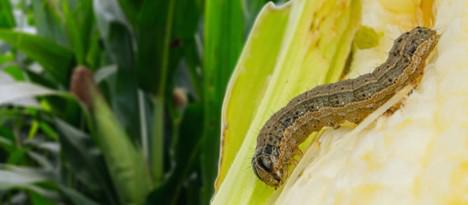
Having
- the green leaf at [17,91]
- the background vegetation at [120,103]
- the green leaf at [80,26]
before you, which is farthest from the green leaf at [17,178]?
the green leaf at [80,26]

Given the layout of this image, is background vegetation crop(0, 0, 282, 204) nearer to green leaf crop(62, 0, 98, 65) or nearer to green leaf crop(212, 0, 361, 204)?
green leaf crop(62, 0, 98, 65)

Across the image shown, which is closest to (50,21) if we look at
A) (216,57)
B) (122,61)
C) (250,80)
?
(122,61)

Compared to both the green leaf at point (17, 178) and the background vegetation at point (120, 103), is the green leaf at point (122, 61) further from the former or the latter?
the green leaf at point (17, 178)

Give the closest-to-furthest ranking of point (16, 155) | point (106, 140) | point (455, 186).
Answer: point (455, 186), point (106, 140), point (16, 155)

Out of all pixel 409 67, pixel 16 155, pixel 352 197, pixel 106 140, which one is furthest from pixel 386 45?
pixel 16 155

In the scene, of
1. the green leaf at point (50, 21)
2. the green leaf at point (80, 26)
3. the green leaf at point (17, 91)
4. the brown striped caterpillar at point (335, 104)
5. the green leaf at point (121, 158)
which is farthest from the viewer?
the green leaf at point (50, 21)

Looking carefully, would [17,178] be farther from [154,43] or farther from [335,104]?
[335,104]

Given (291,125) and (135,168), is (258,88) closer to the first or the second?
(291,125)

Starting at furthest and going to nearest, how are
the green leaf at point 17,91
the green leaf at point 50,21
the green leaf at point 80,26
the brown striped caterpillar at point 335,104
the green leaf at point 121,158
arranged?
the green leaf at point 50,21 < the green leaf at point 80,26 < the green leaf at point 121,158 < the green leaf at point 17,91 < the brown striped caterpillar at point 335,104
